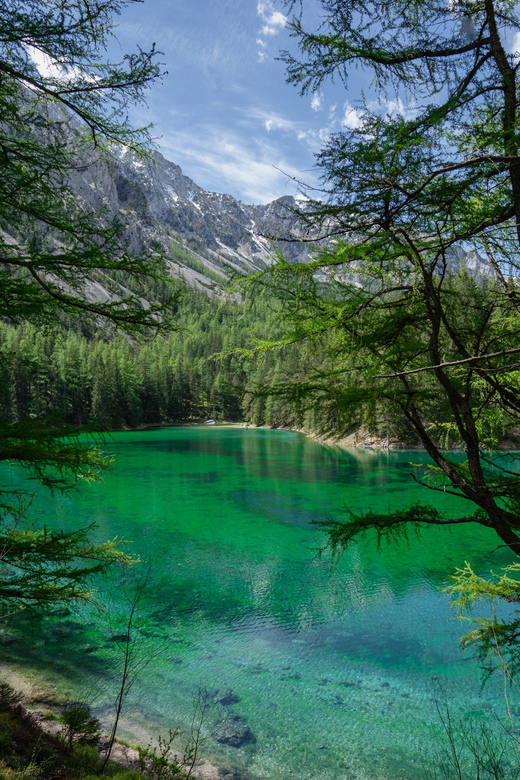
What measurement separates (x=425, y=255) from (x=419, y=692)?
7630 millimetres

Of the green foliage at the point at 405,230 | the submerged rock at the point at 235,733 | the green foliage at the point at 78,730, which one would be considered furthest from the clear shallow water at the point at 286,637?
the green foliage at the point at 405,230

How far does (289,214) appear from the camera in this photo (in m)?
3.93

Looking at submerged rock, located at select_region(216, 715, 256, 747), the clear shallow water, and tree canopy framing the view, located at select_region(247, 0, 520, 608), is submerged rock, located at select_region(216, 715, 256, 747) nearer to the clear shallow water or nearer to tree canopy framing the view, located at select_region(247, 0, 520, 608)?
the clear shallow water

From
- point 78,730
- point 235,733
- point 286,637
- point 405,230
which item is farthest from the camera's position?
point 286,637

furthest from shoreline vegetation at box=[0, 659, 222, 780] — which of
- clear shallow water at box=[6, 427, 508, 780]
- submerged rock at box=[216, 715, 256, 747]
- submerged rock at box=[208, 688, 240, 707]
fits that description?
submerged rock at box=[208, 688, 240, 707]

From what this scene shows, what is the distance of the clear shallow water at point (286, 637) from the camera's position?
6277mm

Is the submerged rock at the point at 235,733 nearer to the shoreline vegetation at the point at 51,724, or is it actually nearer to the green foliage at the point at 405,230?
the shoreline vegetation at the point at 51,724

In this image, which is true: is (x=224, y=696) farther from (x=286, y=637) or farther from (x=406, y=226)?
(x=406, y=226)

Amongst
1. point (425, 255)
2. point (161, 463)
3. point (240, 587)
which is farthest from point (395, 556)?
point (161, 463)

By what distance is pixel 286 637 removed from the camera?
9.03 meters

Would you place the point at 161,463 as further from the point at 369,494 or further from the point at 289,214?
the point at 289,214

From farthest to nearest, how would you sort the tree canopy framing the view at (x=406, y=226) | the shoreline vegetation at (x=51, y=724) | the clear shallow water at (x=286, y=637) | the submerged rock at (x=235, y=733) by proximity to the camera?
the clear shallow water at (x=286, y=637) < the submerged rock at (x=235, y=733) < the shoreline vegetation at (x=51, y=724) < the tree canopy framing the view at (x=406, y=226)

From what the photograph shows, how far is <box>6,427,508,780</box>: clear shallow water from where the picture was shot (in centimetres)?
628

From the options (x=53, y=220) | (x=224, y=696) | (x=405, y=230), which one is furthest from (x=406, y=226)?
(x=224, y=696)
